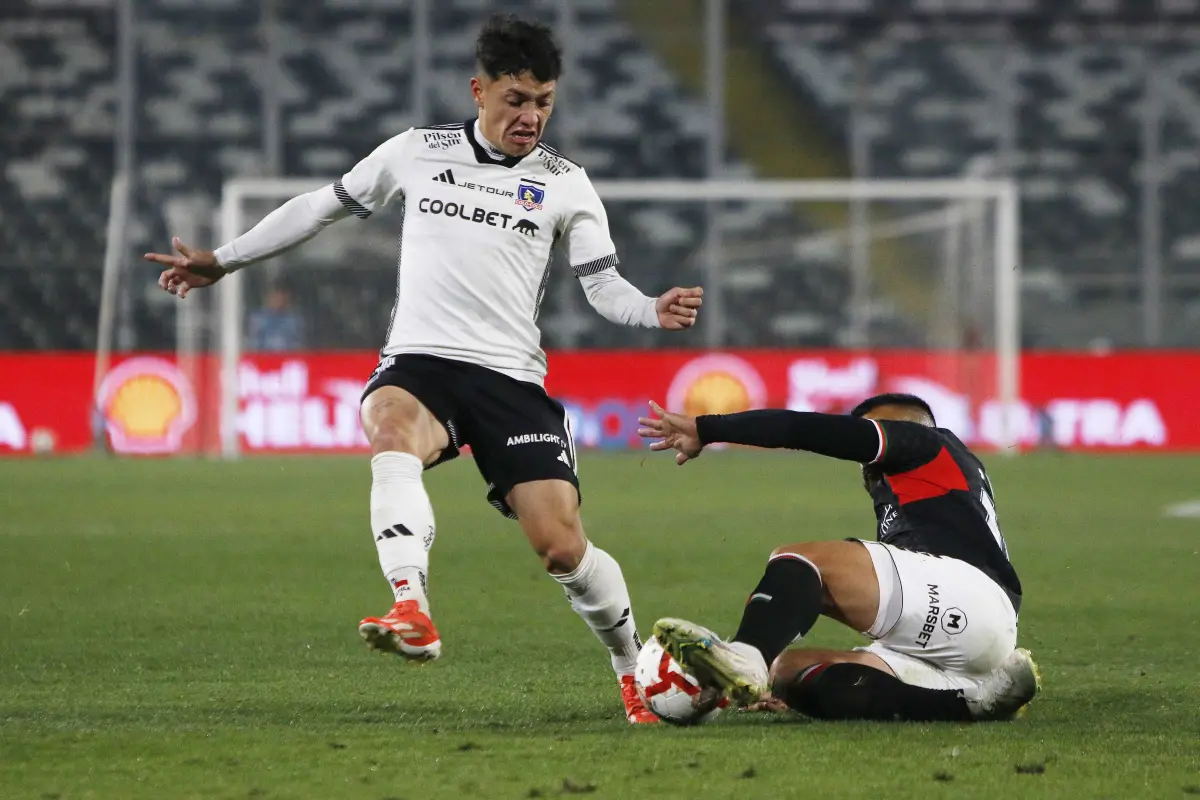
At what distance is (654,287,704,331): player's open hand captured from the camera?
5.08m

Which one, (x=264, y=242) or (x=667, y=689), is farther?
(x=264, y=242)

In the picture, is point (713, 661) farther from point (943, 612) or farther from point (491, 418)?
point (491, 418)

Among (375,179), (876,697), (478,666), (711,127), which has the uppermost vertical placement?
(711,127)

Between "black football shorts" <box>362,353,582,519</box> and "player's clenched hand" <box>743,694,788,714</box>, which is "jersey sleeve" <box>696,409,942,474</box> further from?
"player's clenched hand" <box>743,694,788,714</box>

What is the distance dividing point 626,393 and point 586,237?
14.7m

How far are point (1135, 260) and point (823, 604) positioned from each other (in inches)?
800

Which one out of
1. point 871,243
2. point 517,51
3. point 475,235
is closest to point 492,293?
point 475,235

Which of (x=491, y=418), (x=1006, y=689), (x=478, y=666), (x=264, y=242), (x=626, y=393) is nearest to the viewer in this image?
(x=1006, y=689)

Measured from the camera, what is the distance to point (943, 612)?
457 cm

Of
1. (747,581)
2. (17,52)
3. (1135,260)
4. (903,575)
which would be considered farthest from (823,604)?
(17,52)

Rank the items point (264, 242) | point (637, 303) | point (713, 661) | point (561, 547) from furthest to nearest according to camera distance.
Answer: point (264, 242) < point (637, 303) < point (561, 547) < point (713, 661)

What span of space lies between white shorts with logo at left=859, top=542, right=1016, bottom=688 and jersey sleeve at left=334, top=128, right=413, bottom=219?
184cm

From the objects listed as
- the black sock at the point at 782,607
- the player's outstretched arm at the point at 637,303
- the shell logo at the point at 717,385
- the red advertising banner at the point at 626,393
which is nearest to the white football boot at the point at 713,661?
the black sock at the point at 782,607

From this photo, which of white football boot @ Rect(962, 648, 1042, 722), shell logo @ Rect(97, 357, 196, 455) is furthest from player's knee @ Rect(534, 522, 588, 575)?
shell logo @ Rect(97, 357, 196, 455)
